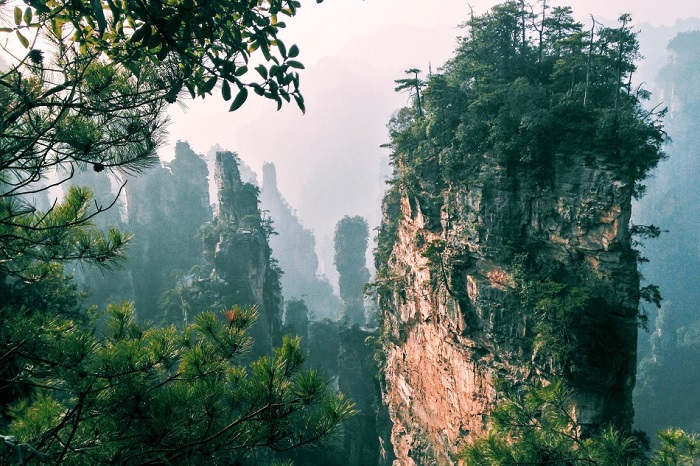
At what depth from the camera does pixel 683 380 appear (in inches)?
1180

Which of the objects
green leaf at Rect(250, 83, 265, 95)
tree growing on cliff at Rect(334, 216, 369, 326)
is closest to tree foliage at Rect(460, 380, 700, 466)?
green leaf at Rect(250, 83, 265, 95)

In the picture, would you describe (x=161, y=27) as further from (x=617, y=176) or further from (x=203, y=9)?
(x=617, y=176)

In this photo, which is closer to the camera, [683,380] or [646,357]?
[683,380]

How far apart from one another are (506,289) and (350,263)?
27.4m

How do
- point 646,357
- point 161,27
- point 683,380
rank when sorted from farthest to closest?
1. point 646,357
2. point 683,380
3. point 161,27

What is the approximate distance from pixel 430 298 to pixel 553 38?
32.3ft

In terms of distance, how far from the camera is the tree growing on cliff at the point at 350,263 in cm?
3659

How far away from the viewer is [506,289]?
32.9 ft

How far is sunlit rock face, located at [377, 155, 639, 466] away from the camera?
8.93 meters

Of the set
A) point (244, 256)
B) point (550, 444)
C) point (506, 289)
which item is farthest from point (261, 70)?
point (244, 256)

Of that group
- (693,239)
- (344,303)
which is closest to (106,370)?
(344,303)

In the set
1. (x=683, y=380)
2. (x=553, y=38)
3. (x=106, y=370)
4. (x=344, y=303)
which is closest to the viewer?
(x=106, y=370)

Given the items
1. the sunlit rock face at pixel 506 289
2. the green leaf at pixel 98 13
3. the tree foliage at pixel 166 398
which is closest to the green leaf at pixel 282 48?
the green leaf at pixel 98 13

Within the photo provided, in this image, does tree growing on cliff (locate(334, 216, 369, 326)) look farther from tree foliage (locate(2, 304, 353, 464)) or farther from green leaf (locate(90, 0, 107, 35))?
green leaf (locate(90, 0, 107, 35))
